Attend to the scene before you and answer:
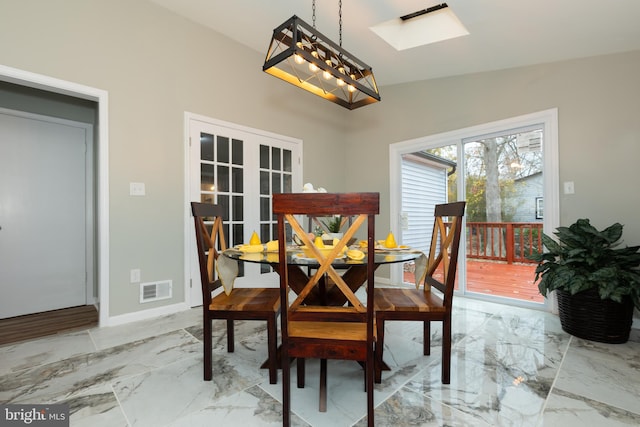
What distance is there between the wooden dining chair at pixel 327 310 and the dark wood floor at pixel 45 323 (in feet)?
7.72

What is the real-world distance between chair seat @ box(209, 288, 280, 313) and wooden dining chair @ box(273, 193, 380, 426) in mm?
347

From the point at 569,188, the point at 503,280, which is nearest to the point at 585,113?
the point at 569,188

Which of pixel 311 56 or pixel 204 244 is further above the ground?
pixel 311 56

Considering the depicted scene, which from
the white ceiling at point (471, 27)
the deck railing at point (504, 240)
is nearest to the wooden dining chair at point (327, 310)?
the white ceiling at point (471, 27)

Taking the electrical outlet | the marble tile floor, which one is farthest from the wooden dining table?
the electrical outlet

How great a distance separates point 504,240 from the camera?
10.9 feet

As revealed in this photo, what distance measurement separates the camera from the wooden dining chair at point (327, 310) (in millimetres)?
1173

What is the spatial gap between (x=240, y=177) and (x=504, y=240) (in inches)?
126

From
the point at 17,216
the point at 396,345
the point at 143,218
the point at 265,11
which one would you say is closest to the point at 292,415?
the point at 396,345

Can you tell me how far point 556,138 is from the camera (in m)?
2.81

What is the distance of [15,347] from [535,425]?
334 centimetres

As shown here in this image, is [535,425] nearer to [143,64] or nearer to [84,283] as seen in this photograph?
[143,64]

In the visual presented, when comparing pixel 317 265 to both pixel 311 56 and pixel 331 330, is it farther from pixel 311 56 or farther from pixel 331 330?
pixel 311 56

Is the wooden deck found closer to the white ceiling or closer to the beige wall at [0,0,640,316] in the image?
the beige wall at [0,0,640,316]
